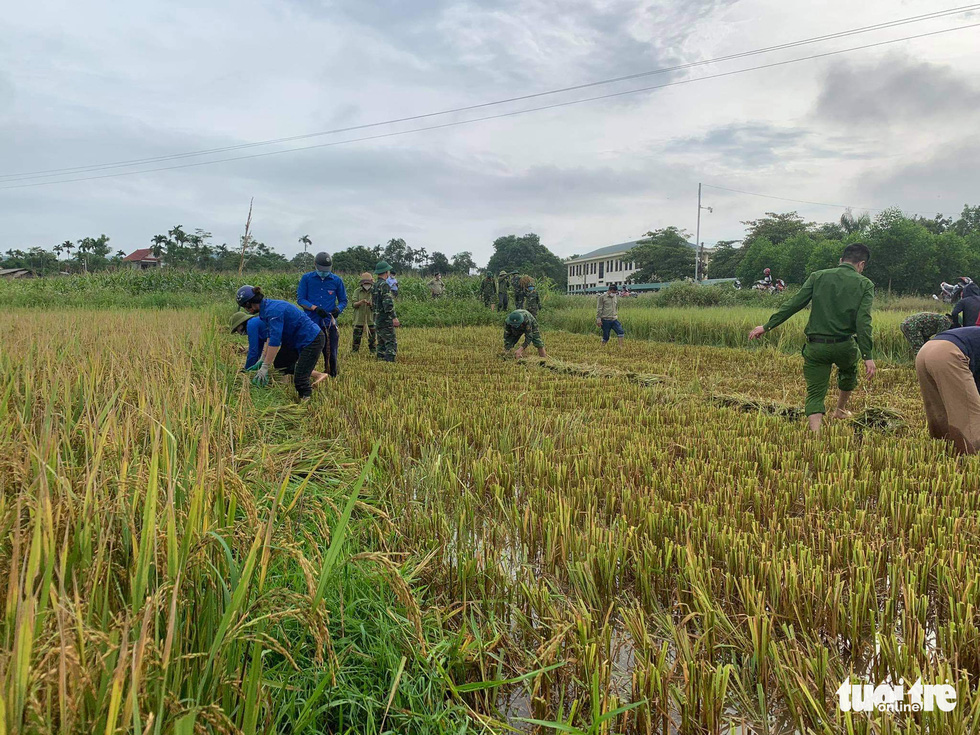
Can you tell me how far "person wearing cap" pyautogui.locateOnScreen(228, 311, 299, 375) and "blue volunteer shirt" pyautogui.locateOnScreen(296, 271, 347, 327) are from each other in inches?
43.5

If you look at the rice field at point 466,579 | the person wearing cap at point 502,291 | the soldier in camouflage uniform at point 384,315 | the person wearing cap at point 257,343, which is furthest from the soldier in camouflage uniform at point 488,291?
the rice field at point 466,579

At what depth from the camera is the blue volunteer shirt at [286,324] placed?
5320 millimetres

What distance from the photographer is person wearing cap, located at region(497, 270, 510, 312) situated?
60.8 ft

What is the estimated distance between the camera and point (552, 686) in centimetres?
171

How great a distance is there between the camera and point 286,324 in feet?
19.1

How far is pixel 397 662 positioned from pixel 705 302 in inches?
1008

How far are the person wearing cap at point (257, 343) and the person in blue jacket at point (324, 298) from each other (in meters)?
0.96

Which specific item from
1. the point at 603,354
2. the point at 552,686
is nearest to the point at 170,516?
the point at 552,686

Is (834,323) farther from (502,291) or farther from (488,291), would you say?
(488,291)

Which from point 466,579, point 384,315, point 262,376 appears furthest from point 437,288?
point 466,579

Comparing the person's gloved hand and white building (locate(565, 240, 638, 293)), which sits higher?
white building (locate(565, 240, 638, 293))

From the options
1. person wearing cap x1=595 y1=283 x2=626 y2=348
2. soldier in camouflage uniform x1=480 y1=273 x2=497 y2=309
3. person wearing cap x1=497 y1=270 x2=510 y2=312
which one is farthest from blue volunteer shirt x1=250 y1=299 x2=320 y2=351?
soldier in camouflage uniform x1=480 y1=273 x2=497 y2=309

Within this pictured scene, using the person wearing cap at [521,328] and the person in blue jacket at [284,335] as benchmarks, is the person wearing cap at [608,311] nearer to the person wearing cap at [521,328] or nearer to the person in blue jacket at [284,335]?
the person wearing cap at [521,328]

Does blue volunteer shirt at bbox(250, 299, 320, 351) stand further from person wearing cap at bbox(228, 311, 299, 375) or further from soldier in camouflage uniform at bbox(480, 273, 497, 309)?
soldier in camouflage uniform at bbox(480, 273, 497, 309)
